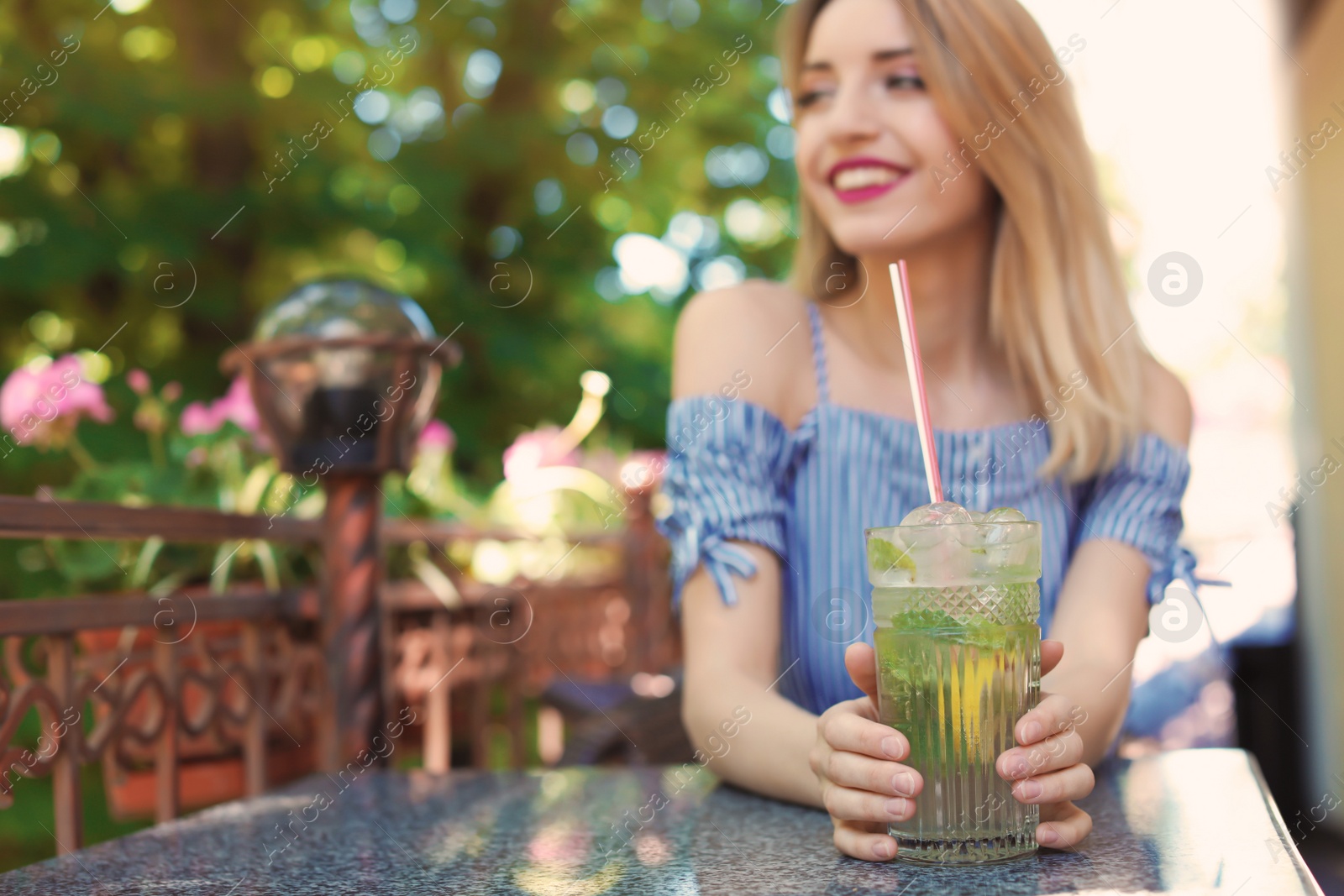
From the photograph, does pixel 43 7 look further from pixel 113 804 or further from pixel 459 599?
pixel 113 804

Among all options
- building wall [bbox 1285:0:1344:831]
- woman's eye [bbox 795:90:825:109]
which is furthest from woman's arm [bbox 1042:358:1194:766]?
building wall [bbox 1285:0:1344:831]

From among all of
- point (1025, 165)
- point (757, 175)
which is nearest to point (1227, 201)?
point (757, 175)

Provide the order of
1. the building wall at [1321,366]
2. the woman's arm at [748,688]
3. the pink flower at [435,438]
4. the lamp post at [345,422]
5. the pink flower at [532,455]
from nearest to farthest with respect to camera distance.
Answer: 1. the woman's arm at [748,688]
2. the lamp post at [345,422]
3. the pink flower at [435,438]
4. the pink flower at [532,455]
5. the building wall at [1321,366]

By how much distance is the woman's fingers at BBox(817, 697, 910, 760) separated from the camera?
94cm

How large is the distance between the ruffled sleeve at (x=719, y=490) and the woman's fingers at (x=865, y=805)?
454 millimetres

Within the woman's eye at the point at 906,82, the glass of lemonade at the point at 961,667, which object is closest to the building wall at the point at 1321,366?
the woman's eye at the point at 906,82

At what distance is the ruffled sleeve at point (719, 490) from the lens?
4.77 ft

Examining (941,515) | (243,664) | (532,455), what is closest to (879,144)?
(941,515)

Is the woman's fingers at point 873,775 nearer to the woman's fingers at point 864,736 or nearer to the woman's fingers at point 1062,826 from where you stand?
the woman's fingers at point 864,736

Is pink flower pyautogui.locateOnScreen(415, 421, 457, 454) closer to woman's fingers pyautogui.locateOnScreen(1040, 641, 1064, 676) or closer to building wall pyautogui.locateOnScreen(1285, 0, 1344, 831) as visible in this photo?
woman's fingers pyautogui.locateOnScreen(1040, 641, 1064, 676)

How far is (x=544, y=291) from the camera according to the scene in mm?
4633

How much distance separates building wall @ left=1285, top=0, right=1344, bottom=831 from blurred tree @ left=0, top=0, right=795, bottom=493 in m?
2.47

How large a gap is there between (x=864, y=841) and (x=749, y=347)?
0.77 meters

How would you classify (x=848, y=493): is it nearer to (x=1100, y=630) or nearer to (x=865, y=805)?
(x=1100, y=630)
